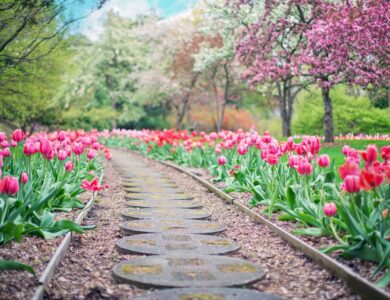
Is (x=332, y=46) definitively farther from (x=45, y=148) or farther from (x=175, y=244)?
(x=175, y=244)

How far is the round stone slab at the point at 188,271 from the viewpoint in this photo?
4078mm

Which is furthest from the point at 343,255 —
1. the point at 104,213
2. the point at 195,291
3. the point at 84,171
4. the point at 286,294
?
the point at 84,171

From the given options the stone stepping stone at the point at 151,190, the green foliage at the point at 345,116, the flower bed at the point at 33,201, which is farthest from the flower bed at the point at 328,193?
the green foliage at the point at 345,116

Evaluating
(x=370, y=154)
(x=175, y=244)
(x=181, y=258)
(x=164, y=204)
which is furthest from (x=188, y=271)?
(x=164, y=204)

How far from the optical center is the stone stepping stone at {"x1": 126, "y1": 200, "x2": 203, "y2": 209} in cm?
816

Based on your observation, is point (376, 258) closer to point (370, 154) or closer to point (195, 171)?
point (370, 154)

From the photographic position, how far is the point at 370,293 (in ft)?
11.7

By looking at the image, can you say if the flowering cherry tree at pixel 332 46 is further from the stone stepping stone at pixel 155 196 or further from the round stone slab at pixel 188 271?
the round stone slab at pixel 188 271

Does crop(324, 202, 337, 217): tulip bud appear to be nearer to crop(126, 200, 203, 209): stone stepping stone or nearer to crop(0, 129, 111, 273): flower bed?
crop(0, 129, 111, 273): flower bed

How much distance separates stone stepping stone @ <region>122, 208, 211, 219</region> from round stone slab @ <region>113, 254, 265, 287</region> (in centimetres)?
227

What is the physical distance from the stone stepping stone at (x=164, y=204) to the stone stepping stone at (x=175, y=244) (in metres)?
2.28

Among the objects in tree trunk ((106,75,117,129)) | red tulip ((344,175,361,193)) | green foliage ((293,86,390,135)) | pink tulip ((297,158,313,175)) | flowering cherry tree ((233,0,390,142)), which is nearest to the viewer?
red tulip ((344,175,361,193))

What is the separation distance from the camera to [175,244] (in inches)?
212

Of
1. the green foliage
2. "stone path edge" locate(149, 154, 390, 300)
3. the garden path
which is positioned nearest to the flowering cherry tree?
the green foliage
